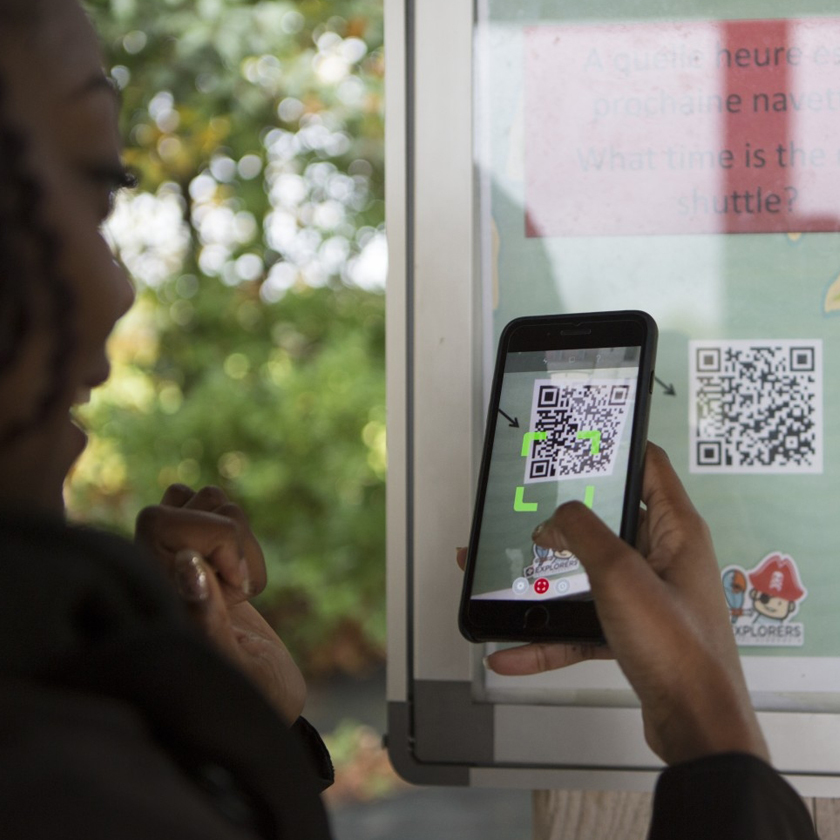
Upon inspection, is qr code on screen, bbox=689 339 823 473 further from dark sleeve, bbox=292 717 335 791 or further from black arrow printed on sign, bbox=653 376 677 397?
dark sleeve, bbox=292 717 335 791

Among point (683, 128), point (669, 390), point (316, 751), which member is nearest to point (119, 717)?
point (316, 751)

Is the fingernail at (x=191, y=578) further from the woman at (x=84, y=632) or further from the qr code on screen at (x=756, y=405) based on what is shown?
the qr code on screen at (x=756, y=405)

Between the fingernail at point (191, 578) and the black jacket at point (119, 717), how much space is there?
0.22 m

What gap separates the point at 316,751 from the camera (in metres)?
0.76

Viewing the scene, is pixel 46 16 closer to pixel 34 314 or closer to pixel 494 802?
pixel 34 314

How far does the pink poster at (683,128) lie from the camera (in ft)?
3.00

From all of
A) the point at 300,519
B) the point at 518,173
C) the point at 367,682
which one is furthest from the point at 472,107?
the point at 367,682

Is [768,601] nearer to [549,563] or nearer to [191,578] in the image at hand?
[549,563]

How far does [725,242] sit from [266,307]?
8.59 ft

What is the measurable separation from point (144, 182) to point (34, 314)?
3.16 meters

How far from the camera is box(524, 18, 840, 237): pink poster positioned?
91 cm

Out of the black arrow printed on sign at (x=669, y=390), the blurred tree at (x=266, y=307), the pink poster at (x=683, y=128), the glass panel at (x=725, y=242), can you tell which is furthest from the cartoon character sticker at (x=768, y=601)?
the blurred tree at (x=266, y=307)

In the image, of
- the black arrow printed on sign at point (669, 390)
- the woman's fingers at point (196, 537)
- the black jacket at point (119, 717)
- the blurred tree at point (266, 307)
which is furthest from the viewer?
the blurred tree at point (266, 307)

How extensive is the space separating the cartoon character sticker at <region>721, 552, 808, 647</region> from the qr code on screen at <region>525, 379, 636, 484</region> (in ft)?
0.64
